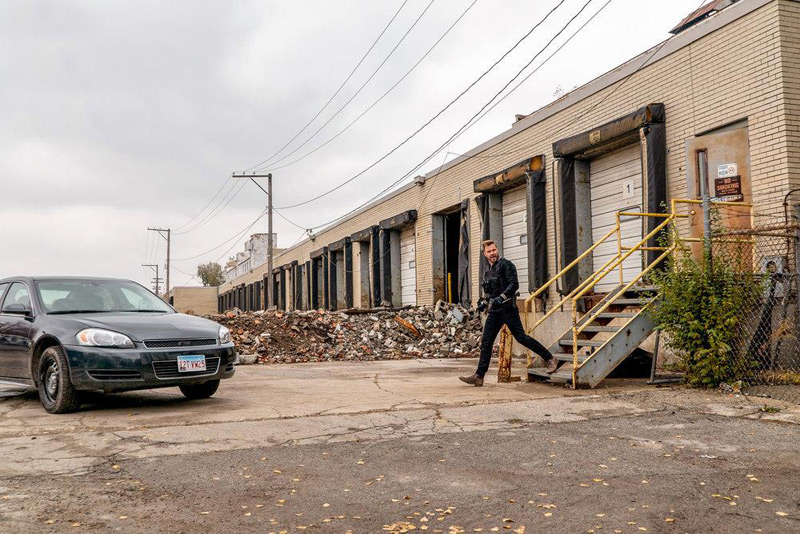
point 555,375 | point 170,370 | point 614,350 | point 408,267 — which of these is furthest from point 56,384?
point 408,267

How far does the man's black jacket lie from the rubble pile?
721 cm

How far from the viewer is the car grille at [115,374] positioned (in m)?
6.67

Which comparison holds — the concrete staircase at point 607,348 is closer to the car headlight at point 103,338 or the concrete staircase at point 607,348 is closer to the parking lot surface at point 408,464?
the parking lot surface at point 408,464

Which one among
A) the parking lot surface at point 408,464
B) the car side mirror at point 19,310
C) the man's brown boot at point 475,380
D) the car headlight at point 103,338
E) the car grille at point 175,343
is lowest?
the parking lot surface at point 408,464

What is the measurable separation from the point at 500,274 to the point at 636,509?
538 centimetres

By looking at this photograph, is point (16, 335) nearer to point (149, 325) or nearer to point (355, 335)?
point (149, 325)

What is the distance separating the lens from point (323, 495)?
13.0 ft

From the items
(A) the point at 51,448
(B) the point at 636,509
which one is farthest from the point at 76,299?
(B) the point at 636,509

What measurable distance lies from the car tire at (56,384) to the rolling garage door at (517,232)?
1086 centimetres

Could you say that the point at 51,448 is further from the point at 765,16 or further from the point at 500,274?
the point at 765,16

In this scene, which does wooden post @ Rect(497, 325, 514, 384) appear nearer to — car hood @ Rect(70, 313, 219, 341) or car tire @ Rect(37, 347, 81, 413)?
car hood @ Rect(70, 313, 219, 341)

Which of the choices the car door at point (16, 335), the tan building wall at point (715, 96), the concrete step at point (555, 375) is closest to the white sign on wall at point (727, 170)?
the tan building wall at point (715, 96)

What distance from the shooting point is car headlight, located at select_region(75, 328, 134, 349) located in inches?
266

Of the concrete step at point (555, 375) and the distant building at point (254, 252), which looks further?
the distant building at point (254, 252)
